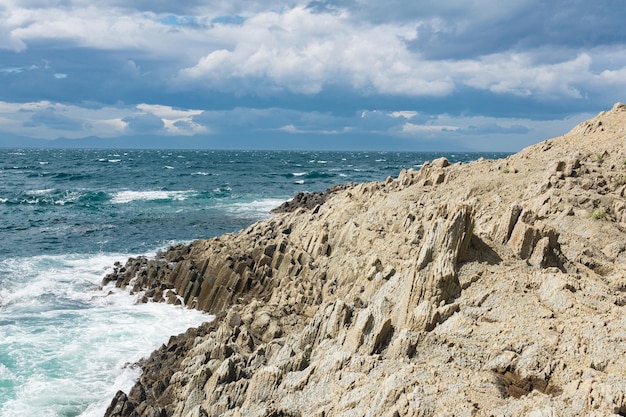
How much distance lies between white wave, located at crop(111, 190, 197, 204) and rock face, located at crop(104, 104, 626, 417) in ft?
Answer: 151

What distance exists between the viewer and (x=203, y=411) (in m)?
14.3

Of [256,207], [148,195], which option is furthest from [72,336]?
[148,195]

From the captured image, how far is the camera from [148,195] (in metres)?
79.2

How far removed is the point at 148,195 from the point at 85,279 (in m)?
44.7

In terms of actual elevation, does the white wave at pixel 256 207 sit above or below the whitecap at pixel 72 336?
above

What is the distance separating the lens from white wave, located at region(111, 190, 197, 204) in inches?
2950

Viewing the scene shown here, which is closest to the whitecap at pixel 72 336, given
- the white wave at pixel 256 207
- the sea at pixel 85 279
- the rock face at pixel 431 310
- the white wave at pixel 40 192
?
the sea at pixel 85 279

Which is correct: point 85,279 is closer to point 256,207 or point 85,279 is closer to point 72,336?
point 72,336

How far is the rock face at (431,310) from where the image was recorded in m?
10.9

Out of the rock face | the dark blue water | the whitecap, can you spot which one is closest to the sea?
the whitecap

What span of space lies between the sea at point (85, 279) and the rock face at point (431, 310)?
2.43m

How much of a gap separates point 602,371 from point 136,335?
20764mm

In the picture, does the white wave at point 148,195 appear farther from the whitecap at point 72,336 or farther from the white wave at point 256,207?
the whitecap at point 72,336

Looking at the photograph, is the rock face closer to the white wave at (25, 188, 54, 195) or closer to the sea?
the sea
